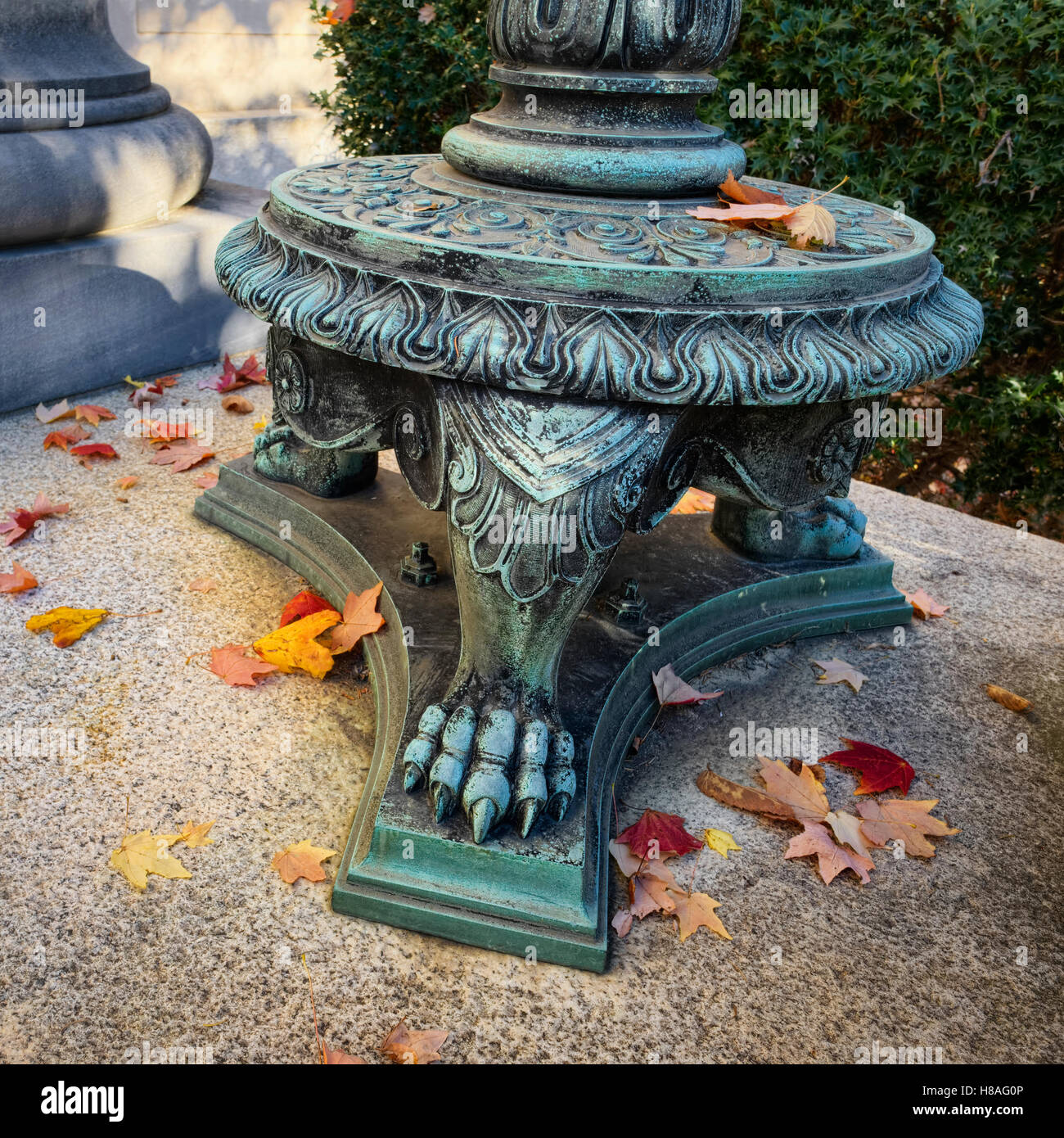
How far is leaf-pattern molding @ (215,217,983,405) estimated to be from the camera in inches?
65.7

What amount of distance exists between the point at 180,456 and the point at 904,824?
8.36 feet

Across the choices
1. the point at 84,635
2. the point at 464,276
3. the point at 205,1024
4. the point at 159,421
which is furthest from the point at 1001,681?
the point at 159,421

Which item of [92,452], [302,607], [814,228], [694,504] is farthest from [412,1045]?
[92,452]

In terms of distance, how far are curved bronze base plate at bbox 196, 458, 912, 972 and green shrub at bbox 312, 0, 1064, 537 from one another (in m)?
1.52

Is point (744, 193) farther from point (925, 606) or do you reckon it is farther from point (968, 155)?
point (968, 155)

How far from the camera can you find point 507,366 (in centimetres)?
167

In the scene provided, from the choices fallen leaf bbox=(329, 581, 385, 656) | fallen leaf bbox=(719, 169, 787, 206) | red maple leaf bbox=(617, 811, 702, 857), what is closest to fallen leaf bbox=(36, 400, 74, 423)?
fallen leaf bbox=(329, 581, 385, 656)

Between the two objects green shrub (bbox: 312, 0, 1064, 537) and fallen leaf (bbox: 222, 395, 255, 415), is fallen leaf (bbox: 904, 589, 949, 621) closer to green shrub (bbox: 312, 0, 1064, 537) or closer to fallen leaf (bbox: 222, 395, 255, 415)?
green shrub (bbox: 312, 0, 1064, 537)

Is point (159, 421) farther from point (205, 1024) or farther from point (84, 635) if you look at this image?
point (205, 1024)

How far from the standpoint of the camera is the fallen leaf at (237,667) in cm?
238

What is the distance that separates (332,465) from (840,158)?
240 cm

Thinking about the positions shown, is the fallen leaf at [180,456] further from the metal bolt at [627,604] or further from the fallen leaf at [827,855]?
the fallen leaf at [827,855]

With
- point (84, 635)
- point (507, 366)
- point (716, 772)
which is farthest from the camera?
point (84, 635)

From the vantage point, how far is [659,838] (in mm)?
2016
